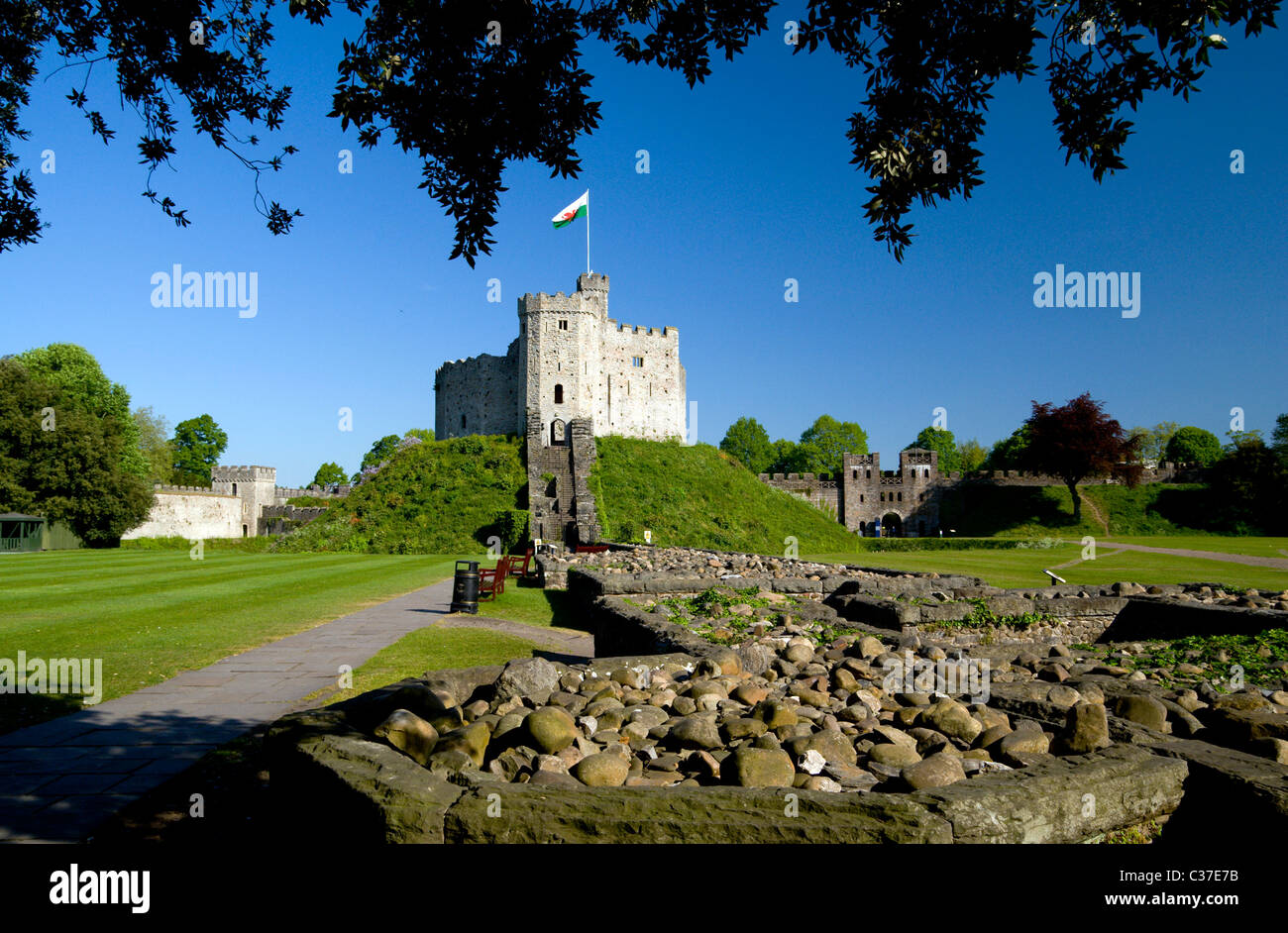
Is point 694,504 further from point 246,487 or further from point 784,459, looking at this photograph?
point 784,459

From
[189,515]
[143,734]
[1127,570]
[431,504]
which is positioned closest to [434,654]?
[143,734]

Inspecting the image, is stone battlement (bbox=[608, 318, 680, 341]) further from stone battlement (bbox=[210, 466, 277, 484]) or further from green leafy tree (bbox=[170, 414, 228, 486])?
green leafy tree (bbox=[170, 414, 228, 486])

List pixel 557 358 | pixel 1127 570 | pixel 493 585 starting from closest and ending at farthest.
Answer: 1. pixel 493 585
2. pixel 1127 570
3. pixel 557 358

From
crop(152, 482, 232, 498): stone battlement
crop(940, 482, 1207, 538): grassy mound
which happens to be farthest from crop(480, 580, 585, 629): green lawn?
crop(152, 482, 232, 498): stone battlement

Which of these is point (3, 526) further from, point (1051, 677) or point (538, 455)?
point (1051, 677)

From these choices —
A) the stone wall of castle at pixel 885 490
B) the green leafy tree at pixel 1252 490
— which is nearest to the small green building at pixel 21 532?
the stone wall of castle at pixel 885 490

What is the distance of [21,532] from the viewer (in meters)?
37.2

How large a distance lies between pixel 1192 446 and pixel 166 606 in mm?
95699

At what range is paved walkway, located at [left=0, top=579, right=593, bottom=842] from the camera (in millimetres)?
4121

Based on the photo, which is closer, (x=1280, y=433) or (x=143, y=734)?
(x=143, y=734)

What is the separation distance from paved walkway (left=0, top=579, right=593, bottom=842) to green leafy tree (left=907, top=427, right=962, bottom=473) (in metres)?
92.6

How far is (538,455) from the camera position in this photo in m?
42.4
